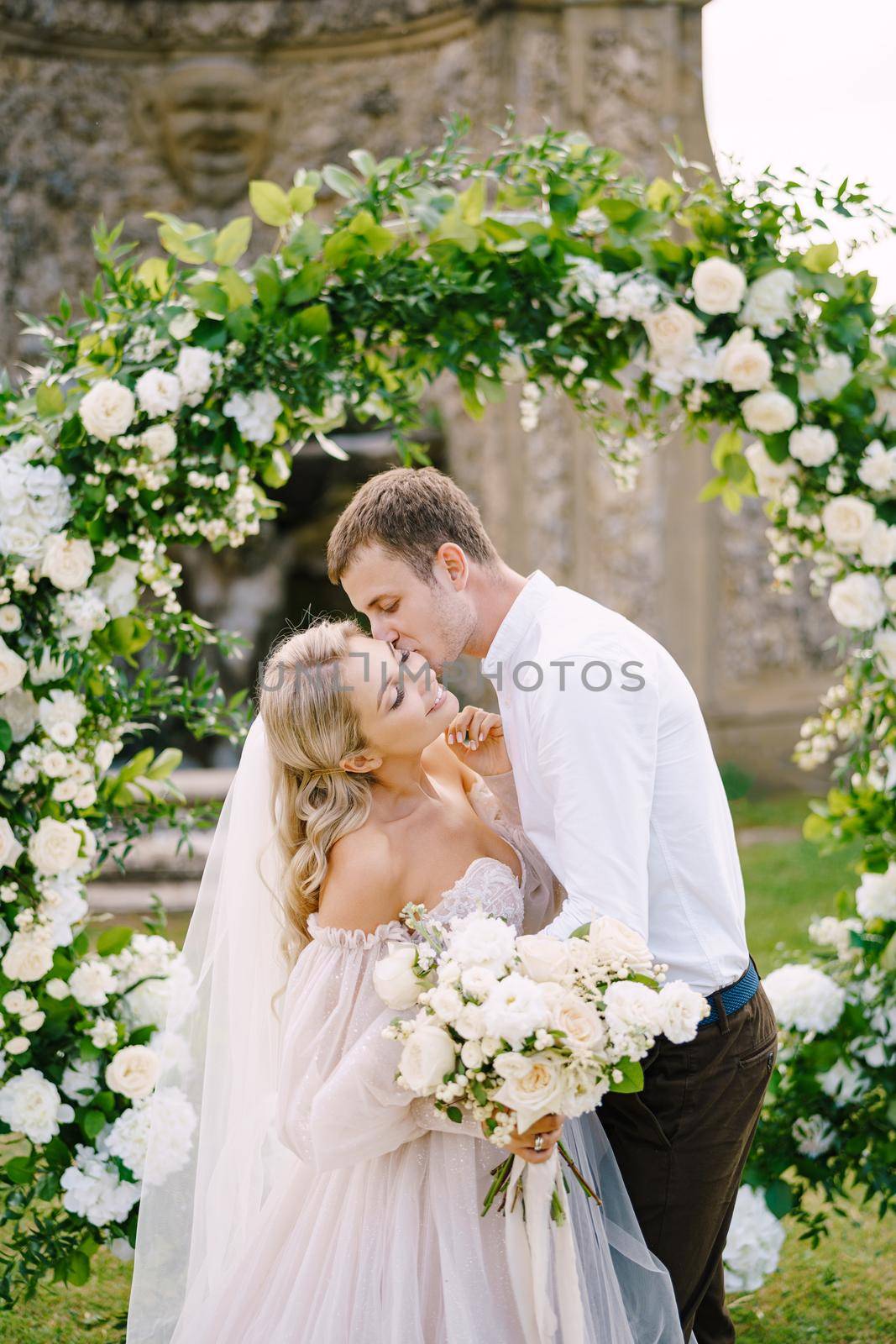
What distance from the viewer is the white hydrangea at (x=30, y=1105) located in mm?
3305

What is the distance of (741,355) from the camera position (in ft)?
10.5

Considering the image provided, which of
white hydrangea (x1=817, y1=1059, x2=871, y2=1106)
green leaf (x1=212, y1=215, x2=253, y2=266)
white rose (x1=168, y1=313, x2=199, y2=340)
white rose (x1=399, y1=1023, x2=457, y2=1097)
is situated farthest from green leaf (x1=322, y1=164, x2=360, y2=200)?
white hydrangea (x1=817, y1=1059, x2=871, y2=1106)

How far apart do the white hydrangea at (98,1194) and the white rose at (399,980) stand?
1.34 metres

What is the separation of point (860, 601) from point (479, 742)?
103 centimetres

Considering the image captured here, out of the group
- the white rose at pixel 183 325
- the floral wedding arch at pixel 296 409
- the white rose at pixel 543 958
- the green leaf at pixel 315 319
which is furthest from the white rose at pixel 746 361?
the white rose at pixel 543 958

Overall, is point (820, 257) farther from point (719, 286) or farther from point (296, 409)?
point (296, 409)

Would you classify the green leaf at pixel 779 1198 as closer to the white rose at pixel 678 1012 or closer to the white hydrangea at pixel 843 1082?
the white hydrangea at pixel 843 1082

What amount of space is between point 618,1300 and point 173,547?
260 inches

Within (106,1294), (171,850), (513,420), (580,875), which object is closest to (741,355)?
(580,875)

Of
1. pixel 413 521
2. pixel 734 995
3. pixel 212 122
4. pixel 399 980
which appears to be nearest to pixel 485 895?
pixel 399 980

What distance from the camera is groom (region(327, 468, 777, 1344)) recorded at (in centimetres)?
251

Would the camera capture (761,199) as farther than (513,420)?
No

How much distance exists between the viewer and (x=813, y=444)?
324 cm

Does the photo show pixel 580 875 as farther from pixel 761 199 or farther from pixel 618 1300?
pixel 761 199
